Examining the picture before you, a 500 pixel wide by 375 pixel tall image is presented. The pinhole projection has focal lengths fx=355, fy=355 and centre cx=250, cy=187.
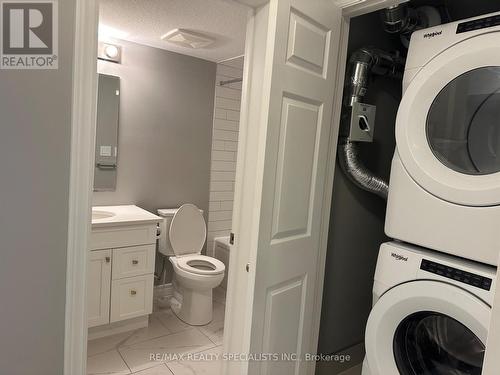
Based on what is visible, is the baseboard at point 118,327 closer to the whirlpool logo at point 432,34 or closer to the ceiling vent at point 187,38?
the ceiling vent at point 187,38

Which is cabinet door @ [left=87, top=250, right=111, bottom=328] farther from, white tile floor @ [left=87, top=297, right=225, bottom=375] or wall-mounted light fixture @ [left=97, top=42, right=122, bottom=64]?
wall-mounted light fixture @ [left=97, top=42, right=122, bottom=64]

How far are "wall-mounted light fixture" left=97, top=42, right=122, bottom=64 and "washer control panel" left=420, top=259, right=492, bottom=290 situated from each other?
2475mm

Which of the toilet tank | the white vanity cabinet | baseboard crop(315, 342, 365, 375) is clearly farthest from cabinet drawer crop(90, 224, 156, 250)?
baseboard crop(315, 342, 365, 375)

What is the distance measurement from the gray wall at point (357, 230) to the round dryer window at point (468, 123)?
57 centimetres

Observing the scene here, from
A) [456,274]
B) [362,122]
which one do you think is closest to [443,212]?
[456,274]

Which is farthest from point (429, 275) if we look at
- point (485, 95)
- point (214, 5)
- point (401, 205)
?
point (214, 5)

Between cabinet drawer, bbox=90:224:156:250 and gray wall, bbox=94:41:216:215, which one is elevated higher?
gray wall, bbox=94:41:216:215

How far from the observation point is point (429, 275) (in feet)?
4.53

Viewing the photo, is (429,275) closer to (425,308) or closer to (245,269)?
(425,308)

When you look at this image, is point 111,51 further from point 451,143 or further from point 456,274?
point 456,274

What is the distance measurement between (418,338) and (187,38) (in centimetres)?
227

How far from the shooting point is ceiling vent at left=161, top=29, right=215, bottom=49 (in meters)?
2.41

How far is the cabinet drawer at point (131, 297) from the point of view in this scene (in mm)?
2439

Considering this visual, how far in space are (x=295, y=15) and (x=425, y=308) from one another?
4.10ft
